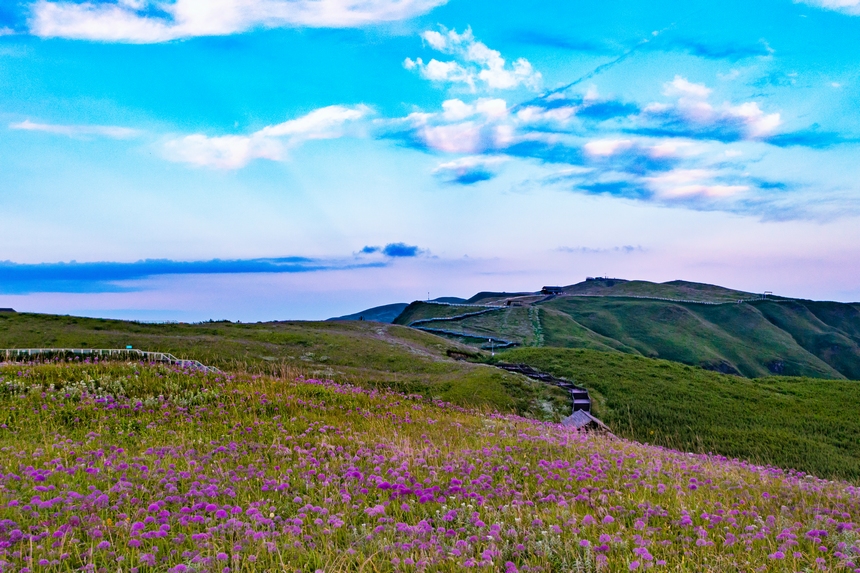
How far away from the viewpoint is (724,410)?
3014 centimetres

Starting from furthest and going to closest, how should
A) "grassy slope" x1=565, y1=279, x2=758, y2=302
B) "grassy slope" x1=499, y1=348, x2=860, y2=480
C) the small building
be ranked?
"grassy slope" x1=565, y1=279, x2=758, y2=302 < "grassy slope" x1=499, y1=348, x2=860, y2=480 < the small building

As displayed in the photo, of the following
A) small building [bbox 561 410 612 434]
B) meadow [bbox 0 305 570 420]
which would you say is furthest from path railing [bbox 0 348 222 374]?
small building [bbox 561 410 612 434]

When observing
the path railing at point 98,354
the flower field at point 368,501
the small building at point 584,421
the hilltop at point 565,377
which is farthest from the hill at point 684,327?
the flower field at point 368,501

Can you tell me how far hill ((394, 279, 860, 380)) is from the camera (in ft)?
243

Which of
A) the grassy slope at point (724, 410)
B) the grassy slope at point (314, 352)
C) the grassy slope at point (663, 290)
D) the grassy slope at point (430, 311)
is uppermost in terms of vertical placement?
the grassy slope at point (663, 290)

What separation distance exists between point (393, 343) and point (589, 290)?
112634 millimetres

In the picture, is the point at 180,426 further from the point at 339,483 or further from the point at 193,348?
the point at 193,348

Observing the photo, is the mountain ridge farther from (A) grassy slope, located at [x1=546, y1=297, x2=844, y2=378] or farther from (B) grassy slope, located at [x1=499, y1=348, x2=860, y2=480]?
(B) grassy slope, located at [x1=499, y1=348, x2=860, y2=480]

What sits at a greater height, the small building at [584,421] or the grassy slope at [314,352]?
the grassy slope at [314,352]

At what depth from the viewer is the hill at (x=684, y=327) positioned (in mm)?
74062

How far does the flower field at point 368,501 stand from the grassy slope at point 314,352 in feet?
43.4

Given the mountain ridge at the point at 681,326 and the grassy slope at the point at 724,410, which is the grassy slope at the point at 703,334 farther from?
the grassy slope at the point at 724,410

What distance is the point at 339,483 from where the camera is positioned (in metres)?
7.47

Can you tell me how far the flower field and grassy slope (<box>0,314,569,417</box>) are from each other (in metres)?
13.2
